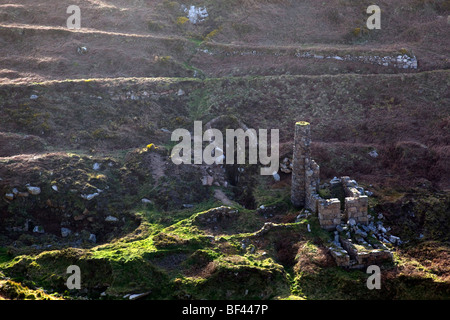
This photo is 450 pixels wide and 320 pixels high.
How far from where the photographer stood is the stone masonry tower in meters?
20.6

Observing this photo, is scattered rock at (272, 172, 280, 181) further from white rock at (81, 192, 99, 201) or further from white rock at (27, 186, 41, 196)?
white rock at (27, 186, 41, 196)

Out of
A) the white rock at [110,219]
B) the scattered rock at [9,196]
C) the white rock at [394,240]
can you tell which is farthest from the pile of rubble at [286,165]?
the scattered rock at [9,196]

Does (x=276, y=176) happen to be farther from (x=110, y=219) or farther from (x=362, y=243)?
(x=110, y=219)

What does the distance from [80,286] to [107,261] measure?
1342 mm

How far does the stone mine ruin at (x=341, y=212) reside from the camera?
16.9 metres

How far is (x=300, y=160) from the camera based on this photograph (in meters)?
21.1

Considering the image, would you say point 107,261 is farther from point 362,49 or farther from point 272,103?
point 362,49

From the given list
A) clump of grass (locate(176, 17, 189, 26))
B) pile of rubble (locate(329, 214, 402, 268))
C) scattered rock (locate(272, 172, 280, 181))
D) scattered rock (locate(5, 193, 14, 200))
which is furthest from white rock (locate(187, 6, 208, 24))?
pile of rubble (locate(329, 214, 402, 268))

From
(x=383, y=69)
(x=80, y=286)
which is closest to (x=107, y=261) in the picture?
(x=80, y=286)

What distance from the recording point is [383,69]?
1310 inches

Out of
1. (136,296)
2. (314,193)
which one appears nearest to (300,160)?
(314,193)

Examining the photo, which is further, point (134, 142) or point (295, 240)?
point (134, 142)

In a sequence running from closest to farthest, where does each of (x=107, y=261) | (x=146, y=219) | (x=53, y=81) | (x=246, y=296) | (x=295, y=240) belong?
(x=246, y=296) < (x=107, y=261) < (x=295, y=240) < (x=146, y=219) < (x=53, y=81)

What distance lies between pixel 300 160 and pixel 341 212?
3.17 metres
